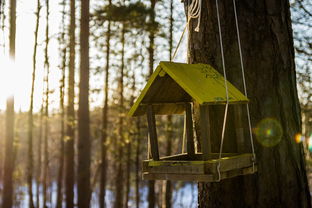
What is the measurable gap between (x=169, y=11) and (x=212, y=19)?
11.4 metres

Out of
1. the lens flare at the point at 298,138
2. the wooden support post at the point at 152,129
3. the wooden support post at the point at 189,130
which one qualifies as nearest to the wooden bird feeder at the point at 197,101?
the wooden support post at the point at 152,129

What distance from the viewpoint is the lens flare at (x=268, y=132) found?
2826 millimetres

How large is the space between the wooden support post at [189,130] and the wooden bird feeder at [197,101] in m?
0.14

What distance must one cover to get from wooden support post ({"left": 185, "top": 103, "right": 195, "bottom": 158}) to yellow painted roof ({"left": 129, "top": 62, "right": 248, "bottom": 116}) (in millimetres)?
108

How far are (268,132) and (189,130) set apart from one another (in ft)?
2.53

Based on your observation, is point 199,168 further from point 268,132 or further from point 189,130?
point 189,130

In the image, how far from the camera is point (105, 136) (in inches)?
704

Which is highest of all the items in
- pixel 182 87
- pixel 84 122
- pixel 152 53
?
pixel 152 53

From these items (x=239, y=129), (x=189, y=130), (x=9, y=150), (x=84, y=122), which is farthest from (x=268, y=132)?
(x=9, y=150)

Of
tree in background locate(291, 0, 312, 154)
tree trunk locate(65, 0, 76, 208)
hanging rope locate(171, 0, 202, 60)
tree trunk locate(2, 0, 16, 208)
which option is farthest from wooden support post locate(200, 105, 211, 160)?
tree trunk locate(2, 0, 16, 208)

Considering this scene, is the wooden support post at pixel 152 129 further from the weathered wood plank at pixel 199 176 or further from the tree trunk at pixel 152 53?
the tree trunk at pixel 152 53

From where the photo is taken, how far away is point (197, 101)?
254 cm

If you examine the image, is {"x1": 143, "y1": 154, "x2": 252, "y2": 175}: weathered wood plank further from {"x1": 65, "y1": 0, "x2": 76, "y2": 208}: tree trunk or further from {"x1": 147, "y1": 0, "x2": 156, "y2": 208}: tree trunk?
{"x1": 147, "y1": 0, "x2": 156, "y2": 208}: tree trunk

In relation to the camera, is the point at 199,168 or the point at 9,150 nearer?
the point at 199,168
